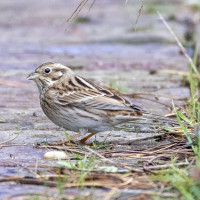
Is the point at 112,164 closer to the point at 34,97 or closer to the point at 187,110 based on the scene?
the point at 187,110

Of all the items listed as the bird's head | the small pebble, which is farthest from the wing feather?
the small pebble

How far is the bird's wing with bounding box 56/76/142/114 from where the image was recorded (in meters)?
5.00

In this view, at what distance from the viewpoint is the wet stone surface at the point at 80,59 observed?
509 centimetres

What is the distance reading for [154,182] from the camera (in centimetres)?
358

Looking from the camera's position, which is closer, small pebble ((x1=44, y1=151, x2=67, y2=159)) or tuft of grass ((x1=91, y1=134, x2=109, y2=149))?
small pebble ((x1=44, y1=151, x2=67, y2=159))

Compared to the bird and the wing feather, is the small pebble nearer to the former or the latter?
the bird

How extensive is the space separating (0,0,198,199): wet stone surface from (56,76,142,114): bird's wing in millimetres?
314

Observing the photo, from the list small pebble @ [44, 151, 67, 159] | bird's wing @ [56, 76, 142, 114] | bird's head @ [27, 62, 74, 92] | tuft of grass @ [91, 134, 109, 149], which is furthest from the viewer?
bird's head @ [27, 62, 74, 92]

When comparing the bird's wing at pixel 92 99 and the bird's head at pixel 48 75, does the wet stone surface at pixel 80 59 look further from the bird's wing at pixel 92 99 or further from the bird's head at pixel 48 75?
the bird's head at pixel 48 75

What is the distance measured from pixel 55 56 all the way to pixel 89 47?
122 centimetres

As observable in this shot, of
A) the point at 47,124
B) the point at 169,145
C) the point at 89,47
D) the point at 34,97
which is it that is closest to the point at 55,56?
the point at 89,47

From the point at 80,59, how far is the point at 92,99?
4.31m

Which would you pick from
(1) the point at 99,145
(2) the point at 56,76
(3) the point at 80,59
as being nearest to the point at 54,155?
(1) the point at 99,145

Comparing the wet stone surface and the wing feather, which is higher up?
the wing feather
